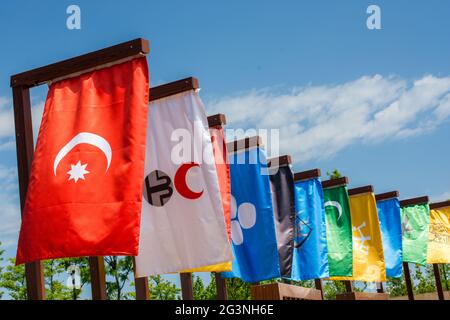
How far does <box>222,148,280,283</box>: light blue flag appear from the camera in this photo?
12.3 meters

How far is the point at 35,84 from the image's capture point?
8539 mm

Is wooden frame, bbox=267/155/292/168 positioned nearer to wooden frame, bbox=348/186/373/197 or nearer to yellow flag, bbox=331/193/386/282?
yellow flag, bbox=331/193/386/282

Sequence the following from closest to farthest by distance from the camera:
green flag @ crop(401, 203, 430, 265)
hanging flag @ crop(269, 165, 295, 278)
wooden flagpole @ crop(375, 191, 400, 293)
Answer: hanging flag @ crop(269, 165, 295, 278) < wooden flagpole @ crop(375, 191, 400, 293) < green flag @ crop(401, 203, 430, 265)

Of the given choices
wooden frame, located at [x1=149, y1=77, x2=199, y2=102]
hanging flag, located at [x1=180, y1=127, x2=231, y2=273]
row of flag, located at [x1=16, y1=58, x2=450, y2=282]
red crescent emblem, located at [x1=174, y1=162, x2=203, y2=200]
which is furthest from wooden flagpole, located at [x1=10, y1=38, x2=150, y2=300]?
hanging flag, located at [x1=180, y1=127, x2=231, y2=273]

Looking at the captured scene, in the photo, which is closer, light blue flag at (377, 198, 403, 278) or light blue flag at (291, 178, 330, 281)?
light blue flag at (291, 178, 330, 281)

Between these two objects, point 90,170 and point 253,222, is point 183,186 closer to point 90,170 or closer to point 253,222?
point 90,170

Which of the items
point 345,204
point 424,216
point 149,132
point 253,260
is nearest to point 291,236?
point 253,260

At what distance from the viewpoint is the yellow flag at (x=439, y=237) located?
20422 millimetres

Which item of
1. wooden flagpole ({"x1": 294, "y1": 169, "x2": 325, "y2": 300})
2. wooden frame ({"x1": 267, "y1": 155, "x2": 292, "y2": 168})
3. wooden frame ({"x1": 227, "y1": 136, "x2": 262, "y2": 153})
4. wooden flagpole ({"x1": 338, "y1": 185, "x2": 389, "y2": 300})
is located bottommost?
wooden flagpole ({"x1": 338, "y1": 185, "x2": 389, "y2": 300})

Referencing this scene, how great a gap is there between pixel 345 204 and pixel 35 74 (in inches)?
371

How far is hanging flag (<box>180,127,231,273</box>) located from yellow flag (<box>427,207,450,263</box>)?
11.1 meters

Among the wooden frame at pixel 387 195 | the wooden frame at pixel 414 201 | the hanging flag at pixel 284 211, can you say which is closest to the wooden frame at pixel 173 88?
the hanging flag at pixel 284 211

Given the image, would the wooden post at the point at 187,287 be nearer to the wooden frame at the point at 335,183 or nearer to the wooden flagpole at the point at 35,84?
the wooden flagpole at the point at 35,84
